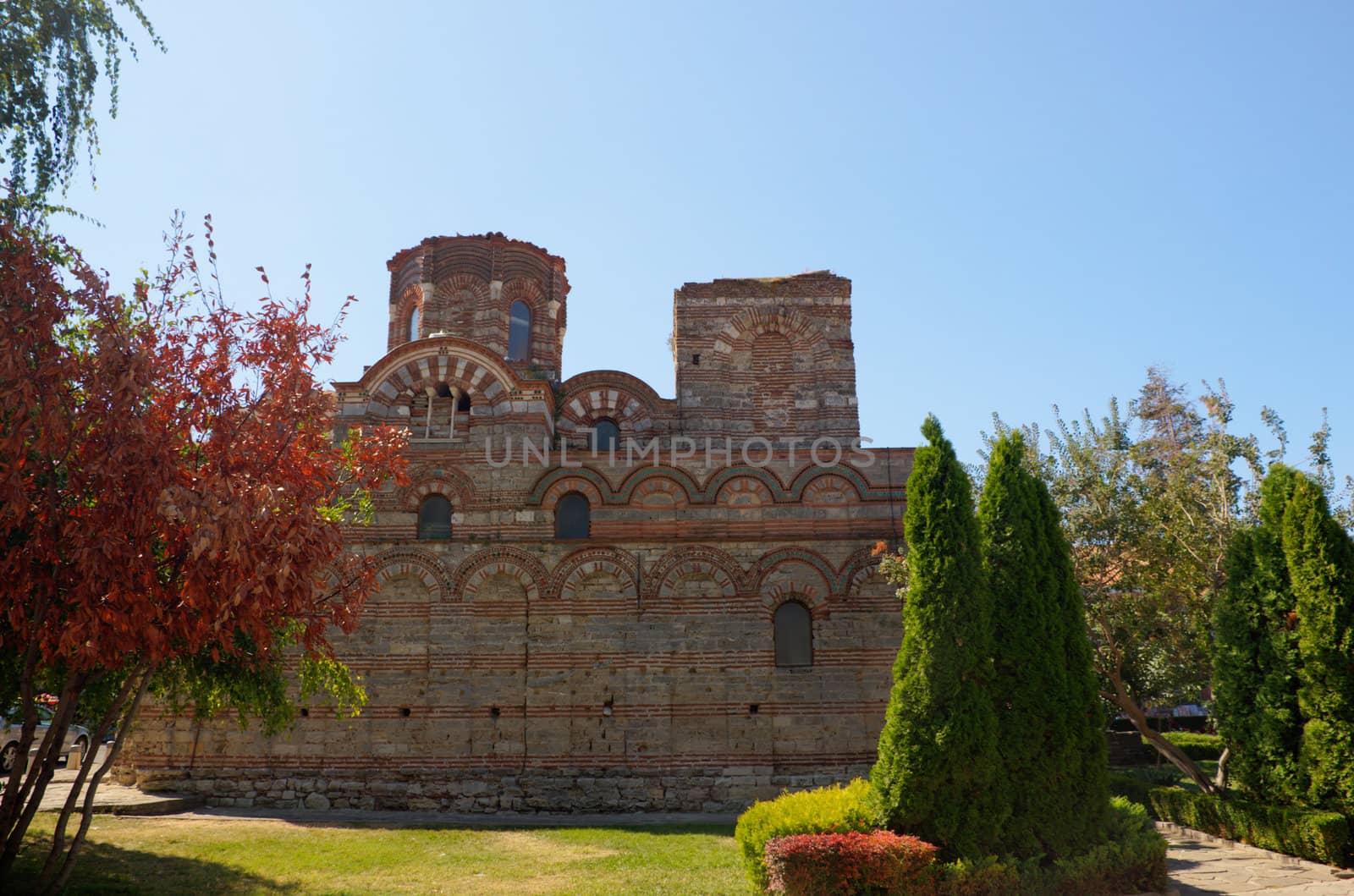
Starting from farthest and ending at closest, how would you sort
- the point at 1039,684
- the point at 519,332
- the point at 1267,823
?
the point at 519,332 < the point at 1267,823 < the point at 1039,684

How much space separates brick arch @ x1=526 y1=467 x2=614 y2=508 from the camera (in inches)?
572

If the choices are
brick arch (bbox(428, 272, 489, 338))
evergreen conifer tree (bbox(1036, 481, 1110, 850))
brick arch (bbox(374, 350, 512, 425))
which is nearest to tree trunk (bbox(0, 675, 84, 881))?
evergreen conifer tree (bbox(1036, 481, 1110, 850))

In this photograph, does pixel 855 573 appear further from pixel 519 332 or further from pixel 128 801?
pixel 128 801

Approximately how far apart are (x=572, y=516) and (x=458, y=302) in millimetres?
5962

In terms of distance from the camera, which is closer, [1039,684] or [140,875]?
[1039,684]

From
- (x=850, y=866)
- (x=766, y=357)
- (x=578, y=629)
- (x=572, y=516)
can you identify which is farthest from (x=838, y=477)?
(x=850, y=866)

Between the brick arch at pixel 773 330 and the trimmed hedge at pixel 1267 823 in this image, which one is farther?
the brick arch at pixel 773 330

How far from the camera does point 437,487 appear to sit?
14633 millimetres

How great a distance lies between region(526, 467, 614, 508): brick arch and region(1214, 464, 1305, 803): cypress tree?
8.47 metres

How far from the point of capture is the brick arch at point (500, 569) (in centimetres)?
1409

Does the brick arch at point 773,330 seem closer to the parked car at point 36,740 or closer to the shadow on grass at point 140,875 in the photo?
the shadow on grass at point 140,875

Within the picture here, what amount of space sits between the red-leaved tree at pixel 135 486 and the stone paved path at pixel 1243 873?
7.91m

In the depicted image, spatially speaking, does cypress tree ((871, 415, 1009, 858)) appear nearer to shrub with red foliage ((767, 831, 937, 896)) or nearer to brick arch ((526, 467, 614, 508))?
shrub with red foliage ((767, 831, 937, 896))

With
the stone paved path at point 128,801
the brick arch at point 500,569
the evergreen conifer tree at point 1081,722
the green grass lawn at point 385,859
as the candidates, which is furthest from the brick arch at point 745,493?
the stone paved path at point 128,801
